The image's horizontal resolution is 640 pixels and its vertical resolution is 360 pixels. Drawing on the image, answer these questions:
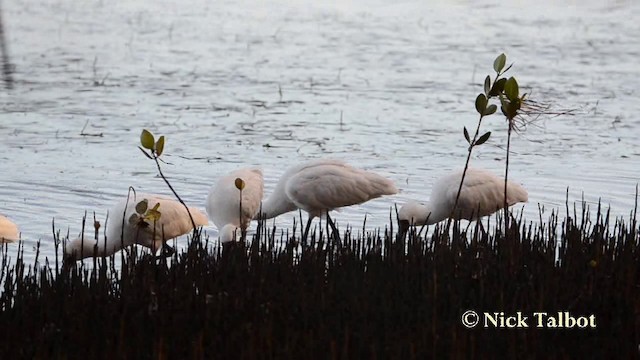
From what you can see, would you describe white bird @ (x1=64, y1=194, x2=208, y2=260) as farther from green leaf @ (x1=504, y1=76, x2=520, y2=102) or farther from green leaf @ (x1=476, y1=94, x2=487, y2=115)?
green leaf @ (x1=504, y1=76, x2=520, y2=102)

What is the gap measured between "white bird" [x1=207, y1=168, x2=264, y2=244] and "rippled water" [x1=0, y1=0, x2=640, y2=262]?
49.3 inches

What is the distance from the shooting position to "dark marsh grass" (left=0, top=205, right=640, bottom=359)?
516 centimetres

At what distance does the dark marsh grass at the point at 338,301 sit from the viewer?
16.9ft

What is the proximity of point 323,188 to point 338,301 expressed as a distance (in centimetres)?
250

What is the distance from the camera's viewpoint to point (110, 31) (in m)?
19.0

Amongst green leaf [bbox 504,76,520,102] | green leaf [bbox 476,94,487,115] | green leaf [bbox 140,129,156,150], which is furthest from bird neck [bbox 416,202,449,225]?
green leaf [bbox 140,129,156,150]

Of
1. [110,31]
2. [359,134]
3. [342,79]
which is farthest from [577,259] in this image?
[110,31]

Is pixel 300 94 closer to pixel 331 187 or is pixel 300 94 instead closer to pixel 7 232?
pixel 331 187

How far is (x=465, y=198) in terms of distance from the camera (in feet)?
26.5

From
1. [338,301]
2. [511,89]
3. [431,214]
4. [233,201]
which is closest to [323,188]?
[233,201]

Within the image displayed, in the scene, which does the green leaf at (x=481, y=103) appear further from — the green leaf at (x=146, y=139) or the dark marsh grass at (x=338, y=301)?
the green leaf at (x=146, y=139)

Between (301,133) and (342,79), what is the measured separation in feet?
10.5

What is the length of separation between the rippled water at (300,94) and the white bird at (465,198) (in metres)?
1.15

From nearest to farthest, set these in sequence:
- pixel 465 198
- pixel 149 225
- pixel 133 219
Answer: pixel 133 219 → pixel 149 225 → pixel 465 198
